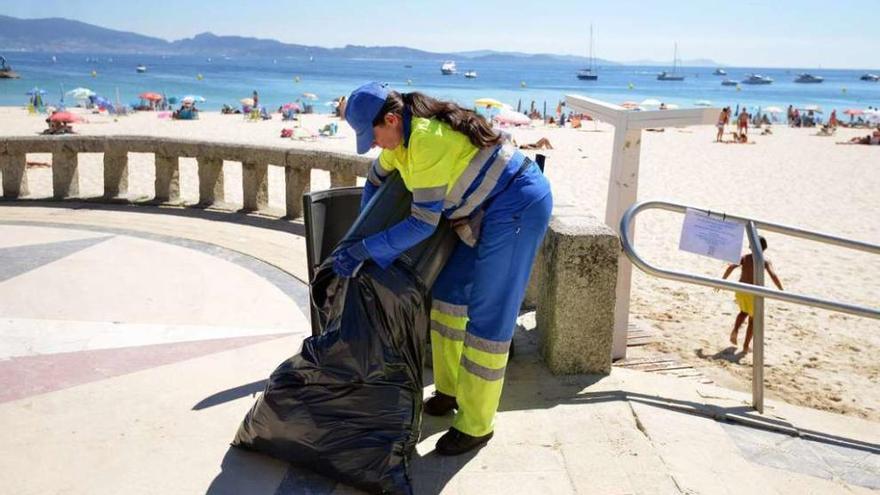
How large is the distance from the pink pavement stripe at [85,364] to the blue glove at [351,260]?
1.51m

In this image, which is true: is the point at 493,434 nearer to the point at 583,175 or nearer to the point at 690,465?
the point at 690,465

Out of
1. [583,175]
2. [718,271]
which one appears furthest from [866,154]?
[718,271]

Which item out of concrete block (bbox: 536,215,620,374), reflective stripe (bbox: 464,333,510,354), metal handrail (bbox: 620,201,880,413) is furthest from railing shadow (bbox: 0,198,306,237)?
reflective stripe (bbox: 464,333,510,354)

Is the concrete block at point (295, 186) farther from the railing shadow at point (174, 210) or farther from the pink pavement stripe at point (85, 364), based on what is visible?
the pink pavement stripe at point (85, 364)

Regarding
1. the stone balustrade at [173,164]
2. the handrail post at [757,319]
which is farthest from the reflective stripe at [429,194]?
the stone balustrade at [173,164]

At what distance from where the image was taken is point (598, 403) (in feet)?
12.1

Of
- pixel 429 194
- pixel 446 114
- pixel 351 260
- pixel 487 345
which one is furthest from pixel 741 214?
pixel 351 260

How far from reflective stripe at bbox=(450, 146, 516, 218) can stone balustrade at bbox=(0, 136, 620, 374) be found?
91 centimetres

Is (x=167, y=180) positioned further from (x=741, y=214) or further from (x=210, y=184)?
(x=741, y=214)

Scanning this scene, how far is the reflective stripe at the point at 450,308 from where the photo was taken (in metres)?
3.34

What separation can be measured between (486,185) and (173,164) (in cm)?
576

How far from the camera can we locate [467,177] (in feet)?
9.46

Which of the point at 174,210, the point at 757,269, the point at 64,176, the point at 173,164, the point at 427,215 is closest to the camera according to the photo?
the point at 427,215

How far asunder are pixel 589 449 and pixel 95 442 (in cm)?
212
